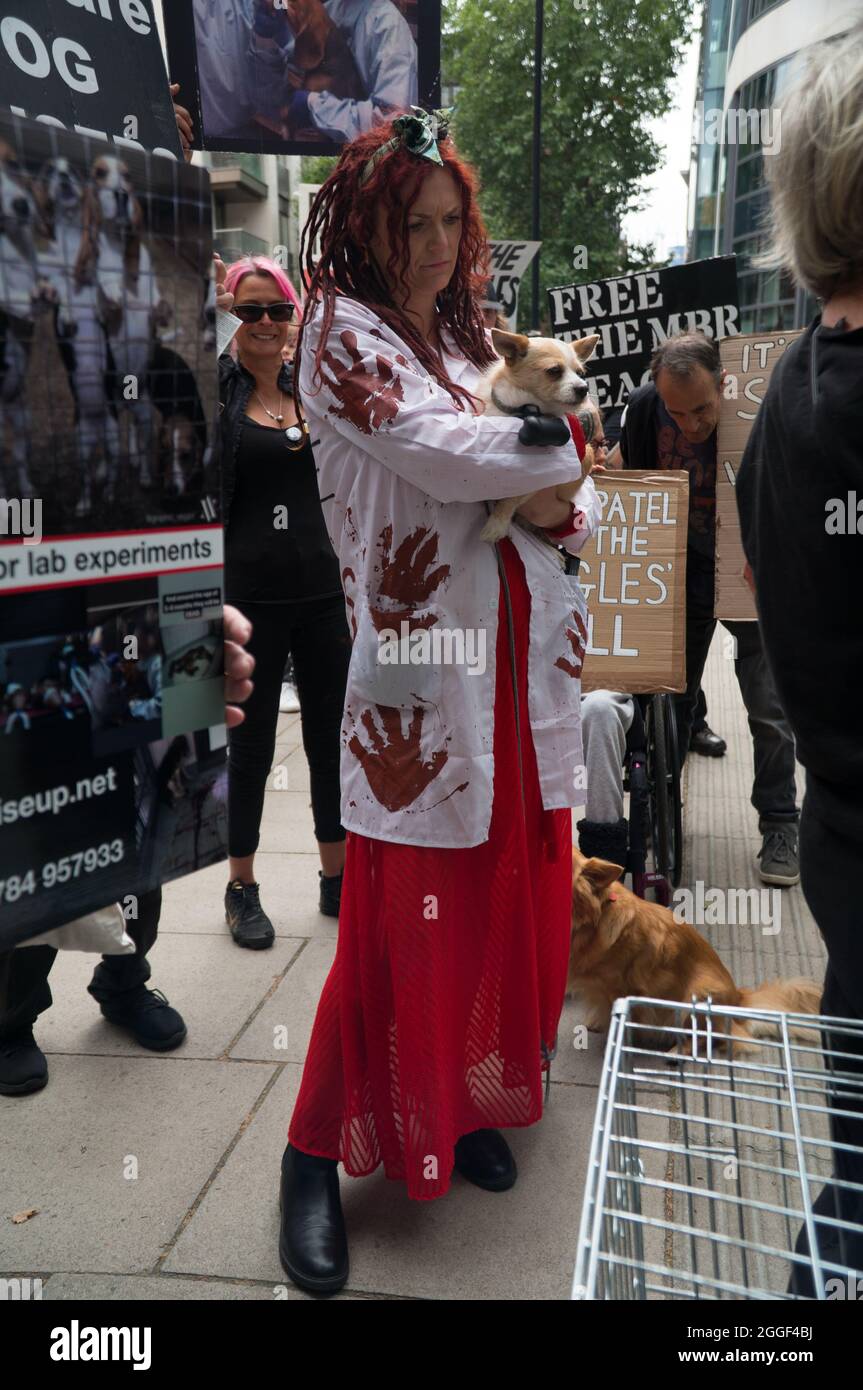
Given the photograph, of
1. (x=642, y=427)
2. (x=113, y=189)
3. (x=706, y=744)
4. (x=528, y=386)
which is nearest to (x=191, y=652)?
(x=113, y=189)

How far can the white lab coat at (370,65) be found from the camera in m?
2.66

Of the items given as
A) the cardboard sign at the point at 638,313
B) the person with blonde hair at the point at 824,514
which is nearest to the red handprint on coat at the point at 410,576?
the person with blonde hair at the point at 824,514

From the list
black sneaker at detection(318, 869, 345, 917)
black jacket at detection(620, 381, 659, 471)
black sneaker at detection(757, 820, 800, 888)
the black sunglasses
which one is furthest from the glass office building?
black sneaker at detection(318, 869, 345, 917)

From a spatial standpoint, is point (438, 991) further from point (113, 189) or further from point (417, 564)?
point (113, 189)

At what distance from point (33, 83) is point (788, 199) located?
96cm

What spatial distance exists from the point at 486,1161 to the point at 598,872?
0.91 meters

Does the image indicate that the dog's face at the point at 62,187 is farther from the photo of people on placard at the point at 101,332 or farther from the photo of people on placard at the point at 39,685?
the photo of people on placard at the point at 39,685

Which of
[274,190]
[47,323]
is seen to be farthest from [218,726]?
[274,190]

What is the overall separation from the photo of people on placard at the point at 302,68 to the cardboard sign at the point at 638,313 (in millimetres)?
2640

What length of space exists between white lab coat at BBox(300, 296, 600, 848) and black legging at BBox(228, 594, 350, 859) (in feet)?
5.10

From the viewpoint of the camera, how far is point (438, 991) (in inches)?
88.2

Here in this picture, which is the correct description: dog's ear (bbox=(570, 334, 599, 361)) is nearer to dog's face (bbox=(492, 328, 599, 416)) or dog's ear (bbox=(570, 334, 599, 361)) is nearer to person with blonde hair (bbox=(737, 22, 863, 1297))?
dog's face (bbox=(492, 328, 599, 416))
